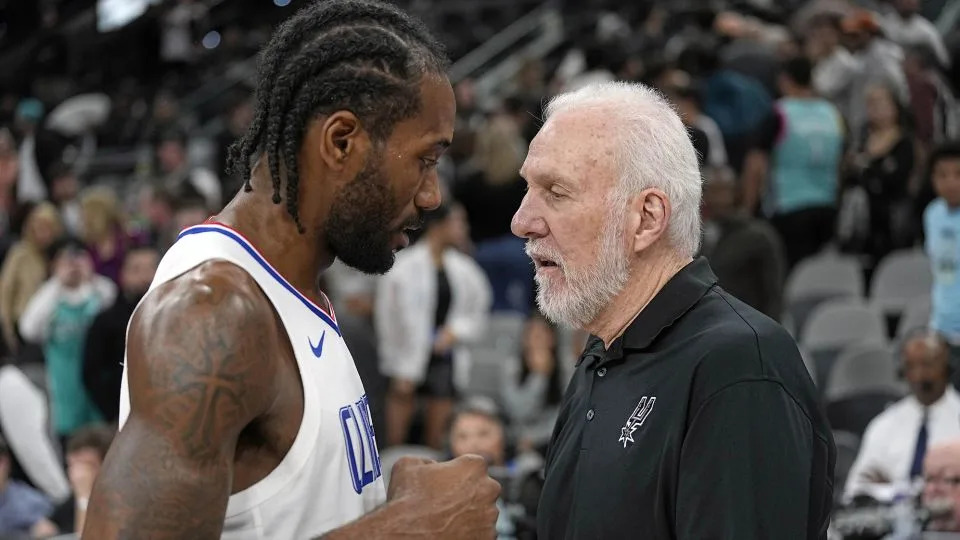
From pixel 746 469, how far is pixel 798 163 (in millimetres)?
6648

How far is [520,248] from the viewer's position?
30.2 ft

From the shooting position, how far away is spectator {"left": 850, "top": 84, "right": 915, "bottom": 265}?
855cm

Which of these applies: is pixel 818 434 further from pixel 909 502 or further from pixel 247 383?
pixel 909 502

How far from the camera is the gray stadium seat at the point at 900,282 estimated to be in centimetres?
830

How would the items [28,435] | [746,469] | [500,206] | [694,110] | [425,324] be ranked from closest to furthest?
[746,469]
[28,435]
[425,324]
[694,110]
[500,206]

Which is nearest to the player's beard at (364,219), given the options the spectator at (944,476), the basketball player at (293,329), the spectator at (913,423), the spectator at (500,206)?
the basketball player at (293,329)

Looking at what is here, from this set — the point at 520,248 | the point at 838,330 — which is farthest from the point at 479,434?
the point at 520,248

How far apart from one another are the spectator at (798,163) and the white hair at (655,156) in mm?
6075

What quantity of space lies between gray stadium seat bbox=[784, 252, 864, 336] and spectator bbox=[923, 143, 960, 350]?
3.89 feet

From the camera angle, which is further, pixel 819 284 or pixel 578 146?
pixel 819 284

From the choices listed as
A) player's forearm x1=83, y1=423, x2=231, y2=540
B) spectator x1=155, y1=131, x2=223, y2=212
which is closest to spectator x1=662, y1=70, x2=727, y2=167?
spectator x1=155, y1=131, x2=223, y2=212

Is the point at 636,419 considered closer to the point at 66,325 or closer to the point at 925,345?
the point at 925,345

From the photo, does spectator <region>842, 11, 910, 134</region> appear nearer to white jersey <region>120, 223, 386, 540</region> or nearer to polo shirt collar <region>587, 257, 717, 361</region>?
polo shirt collar <region>587, 257, 717, 361</region>

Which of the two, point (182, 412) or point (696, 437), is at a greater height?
point (182, 412)
